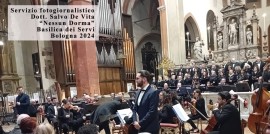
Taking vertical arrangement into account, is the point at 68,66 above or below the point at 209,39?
below

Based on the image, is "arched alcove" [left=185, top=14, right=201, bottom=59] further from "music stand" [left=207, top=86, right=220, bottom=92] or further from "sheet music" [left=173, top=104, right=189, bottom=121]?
"sheet music" [left=173, top=104, right=189, bottom=121]

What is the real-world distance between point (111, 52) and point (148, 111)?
11.5 metres

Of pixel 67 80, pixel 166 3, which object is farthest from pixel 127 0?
pixel 67 80

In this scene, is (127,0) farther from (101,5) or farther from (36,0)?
(36,0)

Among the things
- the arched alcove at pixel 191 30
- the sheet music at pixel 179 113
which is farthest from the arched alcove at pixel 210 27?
the sheet music at pixel 179 113

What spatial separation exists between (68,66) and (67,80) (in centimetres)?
69

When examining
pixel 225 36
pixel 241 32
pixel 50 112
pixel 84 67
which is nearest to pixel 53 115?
pixel 50 112

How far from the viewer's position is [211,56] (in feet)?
54.7

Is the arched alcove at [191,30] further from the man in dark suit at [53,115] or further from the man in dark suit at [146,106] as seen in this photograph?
the man in dark suit at [146,106]

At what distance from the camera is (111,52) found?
49.5ft

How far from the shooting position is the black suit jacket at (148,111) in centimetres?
366

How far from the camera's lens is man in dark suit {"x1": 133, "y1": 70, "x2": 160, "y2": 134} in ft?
12.0

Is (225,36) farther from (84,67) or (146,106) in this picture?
(146,106)

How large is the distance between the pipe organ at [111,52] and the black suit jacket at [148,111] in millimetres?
9716
